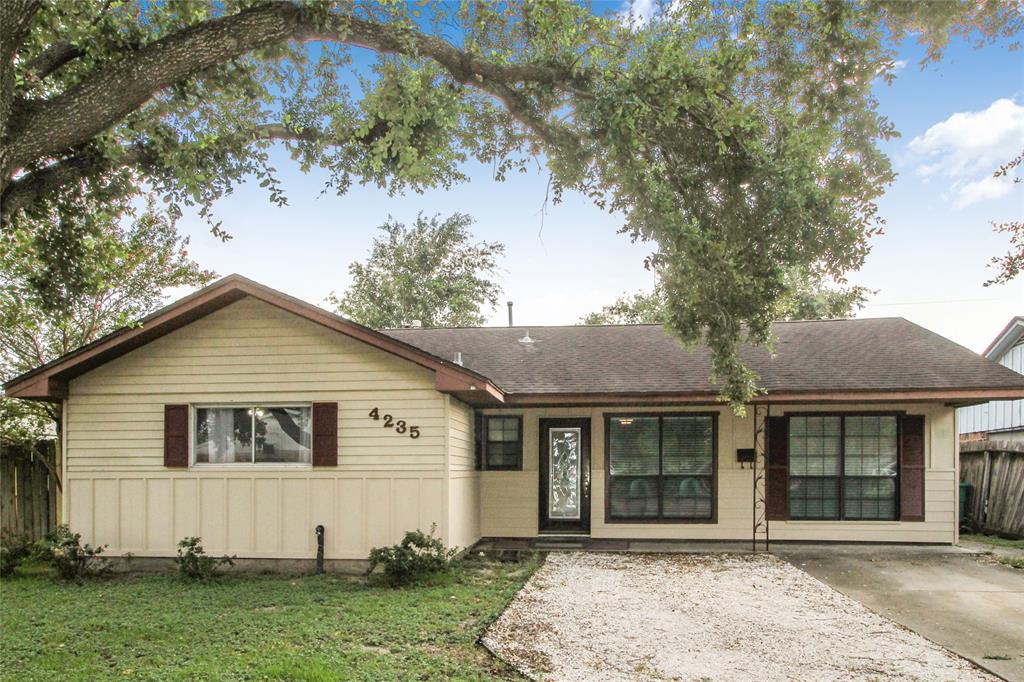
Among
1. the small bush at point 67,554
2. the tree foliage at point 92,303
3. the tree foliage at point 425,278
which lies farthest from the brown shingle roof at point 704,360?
the tree foliage at point 425,278

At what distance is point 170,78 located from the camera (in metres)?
5.55

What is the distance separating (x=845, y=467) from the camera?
11930mm

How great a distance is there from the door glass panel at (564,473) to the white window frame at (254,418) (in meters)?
4.14

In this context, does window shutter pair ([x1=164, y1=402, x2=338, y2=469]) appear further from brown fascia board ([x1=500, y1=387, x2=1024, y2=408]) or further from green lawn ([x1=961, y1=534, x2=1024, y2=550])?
green lawn ([x1=961, y1=534, x2=1024, y2=550])

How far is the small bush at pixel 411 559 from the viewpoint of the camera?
28.7ft

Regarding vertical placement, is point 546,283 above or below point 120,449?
above

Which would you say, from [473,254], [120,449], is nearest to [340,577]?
[120,449]

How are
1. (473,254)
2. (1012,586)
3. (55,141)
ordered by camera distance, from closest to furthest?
1. (55,141)
2. (1012,586)
3. (473,254)

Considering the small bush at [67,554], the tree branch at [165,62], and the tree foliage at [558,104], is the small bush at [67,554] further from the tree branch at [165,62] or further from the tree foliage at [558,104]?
the tree branch at [165,62]

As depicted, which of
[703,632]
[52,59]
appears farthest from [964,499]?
[52,59]

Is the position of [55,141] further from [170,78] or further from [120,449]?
[120,449]

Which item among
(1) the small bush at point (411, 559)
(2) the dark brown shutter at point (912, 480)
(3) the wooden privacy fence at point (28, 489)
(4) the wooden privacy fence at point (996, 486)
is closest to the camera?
(1) the small bush at point (411, 559)

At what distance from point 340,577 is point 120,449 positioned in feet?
10.9

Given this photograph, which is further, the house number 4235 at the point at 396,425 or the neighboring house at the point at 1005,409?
the neighboring house at the point at 1005,409
